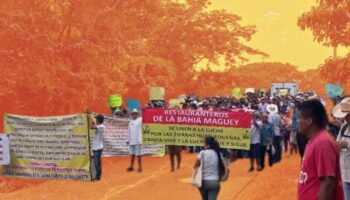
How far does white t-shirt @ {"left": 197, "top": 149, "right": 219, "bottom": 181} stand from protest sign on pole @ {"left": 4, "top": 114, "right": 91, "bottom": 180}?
4.22 m

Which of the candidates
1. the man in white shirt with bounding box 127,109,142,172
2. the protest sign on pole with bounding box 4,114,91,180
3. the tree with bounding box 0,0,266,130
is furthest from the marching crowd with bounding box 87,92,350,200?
the tree with bounding box 0,0,266,130

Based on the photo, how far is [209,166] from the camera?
9.08 meters

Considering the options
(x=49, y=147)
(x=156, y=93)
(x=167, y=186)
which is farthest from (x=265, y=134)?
(x=156, y=93)

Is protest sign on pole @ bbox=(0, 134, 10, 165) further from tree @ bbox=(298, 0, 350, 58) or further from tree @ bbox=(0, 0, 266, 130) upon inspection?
tree @ bbox=(0, 0, 266, 130)

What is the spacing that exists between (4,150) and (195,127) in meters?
4.37

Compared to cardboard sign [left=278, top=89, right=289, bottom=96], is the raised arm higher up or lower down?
lower down

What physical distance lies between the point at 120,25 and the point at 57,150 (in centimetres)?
1604

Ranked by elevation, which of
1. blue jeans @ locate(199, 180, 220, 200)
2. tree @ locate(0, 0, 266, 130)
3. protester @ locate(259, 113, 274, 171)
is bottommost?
blue jeans @ locate(199, 180, 220, 200)

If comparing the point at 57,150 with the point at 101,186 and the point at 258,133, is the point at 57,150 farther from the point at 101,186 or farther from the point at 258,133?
the point at 258,133

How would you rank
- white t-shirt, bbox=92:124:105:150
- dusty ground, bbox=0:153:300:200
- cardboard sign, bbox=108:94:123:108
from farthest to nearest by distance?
cardboard sign, bbox=108:94:123:108
white t-shirt, bbox=92:124:105:150
dusty ground, bbox=0:153:300:200

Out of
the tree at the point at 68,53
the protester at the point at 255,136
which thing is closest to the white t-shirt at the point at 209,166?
the protester at the point at 255,136

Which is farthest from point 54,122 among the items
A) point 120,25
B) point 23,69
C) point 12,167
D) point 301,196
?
point 120,25

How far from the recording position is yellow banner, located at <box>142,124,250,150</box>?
13594 mm

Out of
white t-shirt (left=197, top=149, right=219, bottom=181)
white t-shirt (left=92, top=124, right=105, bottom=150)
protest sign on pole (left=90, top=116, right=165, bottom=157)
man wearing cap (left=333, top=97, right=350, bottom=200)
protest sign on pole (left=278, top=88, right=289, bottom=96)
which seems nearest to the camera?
man wearing cap (left=333, top=97, right=350, bottom=200)
